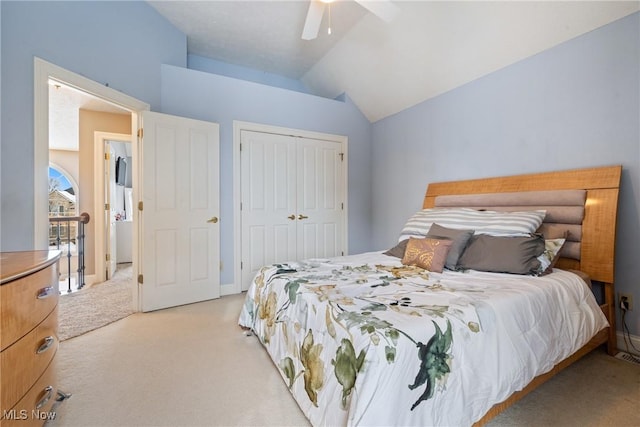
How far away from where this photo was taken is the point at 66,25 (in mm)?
2080

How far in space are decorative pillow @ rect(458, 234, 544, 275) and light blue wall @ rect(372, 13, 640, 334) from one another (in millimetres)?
772

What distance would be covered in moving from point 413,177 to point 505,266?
2005mm

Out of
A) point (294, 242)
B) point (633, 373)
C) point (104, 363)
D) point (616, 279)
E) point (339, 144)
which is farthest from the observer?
point (339, 144)

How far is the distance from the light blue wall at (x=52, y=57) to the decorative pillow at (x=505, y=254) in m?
3.03

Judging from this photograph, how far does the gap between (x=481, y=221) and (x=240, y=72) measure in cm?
369

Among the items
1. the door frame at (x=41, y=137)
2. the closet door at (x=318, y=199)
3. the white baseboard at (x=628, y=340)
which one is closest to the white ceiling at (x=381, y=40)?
the closet door at (x=318, y=199)

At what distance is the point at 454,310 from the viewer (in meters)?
1.23

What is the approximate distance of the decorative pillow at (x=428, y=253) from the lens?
2.00 m

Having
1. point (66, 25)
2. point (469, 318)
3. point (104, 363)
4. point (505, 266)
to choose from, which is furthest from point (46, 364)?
point (505, 266)

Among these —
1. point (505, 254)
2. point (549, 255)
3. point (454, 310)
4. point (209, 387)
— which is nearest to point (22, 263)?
point (209, 387)

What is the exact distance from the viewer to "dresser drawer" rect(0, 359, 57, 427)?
3.17 feet

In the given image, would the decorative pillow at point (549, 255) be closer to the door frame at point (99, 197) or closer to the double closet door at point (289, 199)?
the double closet door at point (289, 199)

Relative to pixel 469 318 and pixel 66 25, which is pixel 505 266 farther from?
pixel 66 25

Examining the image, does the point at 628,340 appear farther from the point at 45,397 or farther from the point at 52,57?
the point at 52,57
